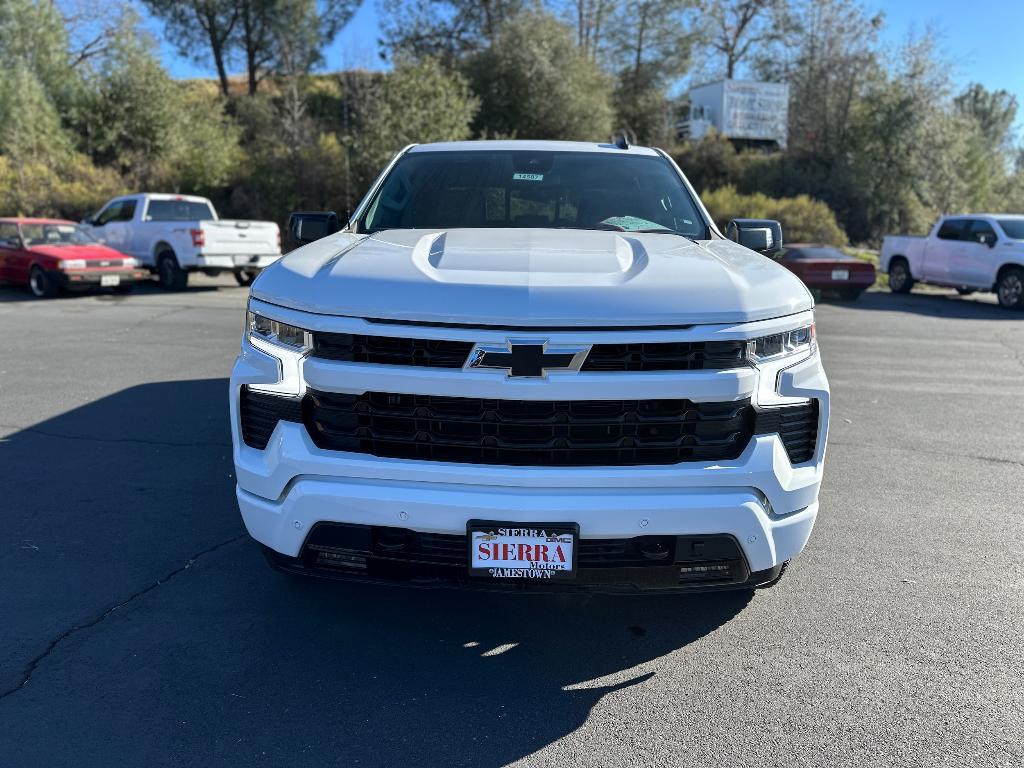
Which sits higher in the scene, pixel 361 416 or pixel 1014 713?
pixel 361 416

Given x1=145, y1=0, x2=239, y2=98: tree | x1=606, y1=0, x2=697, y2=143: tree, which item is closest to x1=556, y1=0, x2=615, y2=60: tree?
x1=606, y1=0, x2=697, y2=143: tree

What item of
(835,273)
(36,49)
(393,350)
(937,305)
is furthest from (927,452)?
(36,49)

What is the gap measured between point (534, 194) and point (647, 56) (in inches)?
1834

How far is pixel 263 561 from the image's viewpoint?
4.10 metres

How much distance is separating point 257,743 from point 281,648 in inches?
24.5

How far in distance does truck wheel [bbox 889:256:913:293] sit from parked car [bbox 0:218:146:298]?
17446mm

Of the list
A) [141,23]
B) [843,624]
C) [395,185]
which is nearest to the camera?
[843,624]

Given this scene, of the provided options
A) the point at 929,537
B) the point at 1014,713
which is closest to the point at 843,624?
the point at 1014,713

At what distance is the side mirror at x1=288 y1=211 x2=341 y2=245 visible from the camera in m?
4.58

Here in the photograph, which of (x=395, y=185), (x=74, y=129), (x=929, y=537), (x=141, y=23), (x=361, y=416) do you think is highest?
(x=141, y=23)

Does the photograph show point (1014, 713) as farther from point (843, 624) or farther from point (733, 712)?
point (733, 712)

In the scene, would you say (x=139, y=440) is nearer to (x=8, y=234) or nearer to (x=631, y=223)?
(x=631, y=223)

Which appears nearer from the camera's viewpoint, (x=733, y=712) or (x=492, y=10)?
(x=733, y=712)

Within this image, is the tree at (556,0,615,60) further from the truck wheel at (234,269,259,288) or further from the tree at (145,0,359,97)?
the truck wheel at (234,269,259,288)
